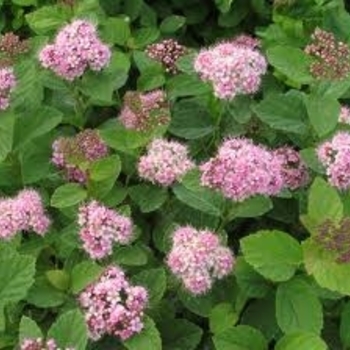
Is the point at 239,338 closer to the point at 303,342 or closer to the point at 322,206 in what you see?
the point at 303,342

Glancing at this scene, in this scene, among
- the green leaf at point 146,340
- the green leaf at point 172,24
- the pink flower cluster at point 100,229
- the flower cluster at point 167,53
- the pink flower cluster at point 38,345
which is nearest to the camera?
the pink flower cluster at point 38,345

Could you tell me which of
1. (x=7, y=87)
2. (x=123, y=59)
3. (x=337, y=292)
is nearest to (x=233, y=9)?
(x=123, y=59)

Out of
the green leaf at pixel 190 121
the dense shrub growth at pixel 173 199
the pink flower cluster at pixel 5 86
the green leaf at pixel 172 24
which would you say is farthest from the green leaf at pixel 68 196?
the green leaf at pixel 172 24

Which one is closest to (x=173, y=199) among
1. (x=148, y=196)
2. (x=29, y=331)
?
(x=148, y=196)

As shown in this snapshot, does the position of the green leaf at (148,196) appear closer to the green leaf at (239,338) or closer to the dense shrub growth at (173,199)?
the dense shrub growth at (173,199)

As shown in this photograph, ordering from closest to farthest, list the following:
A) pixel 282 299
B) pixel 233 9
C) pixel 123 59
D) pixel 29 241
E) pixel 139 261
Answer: pixel 282 299 → pixel 139 261 → pixel 29 241 → pixel 123 59 → pixel 233 9

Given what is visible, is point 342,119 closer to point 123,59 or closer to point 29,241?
point 123,59
